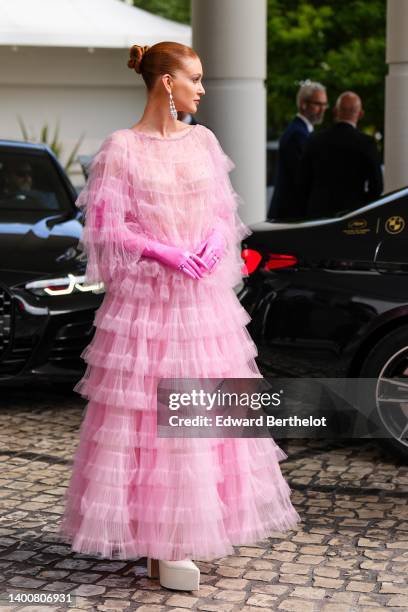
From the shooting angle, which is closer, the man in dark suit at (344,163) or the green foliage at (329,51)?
the man in dark suit at (344,163)

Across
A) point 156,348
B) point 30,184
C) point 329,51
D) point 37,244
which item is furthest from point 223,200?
point 329,51

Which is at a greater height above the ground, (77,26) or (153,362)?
(77,26)

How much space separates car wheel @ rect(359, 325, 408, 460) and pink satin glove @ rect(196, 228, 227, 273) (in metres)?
1.82

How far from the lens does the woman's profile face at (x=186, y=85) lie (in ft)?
14.2

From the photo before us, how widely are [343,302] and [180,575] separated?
2.12 metres

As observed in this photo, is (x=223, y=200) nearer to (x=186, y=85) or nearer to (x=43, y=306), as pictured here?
(x=186, y=85)

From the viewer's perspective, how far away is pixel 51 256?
735cm

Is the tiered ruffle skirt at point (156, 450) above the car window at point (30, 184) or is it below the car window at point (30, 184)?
below

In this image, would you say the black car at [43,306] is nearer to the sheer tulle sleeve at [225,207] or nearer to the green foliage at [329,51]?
the sheer tulle sleeve at [225,207]

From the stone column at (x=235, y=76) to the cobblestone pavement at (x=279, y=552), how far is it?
4442 mm

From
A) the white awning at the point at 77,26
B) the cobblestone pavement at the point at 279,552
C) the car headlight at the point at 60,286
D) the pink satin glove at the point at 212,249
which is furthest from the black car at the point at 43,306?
the white awning at the point at 77,26

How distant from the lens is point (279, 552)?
4887 mm

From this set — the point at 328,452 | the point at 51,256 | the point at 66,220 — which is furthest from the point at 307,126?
the point at 328,452

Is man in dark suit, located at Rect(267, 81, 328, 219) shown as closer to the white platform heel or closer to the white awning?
the white platform heel
